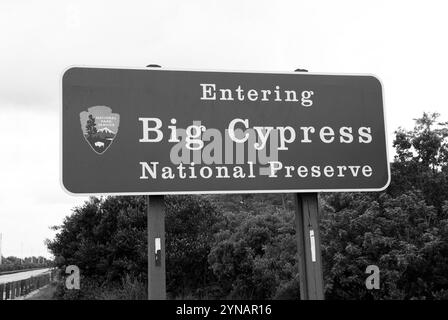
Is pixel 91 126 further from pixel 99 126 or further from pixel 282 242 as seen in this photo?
pixel 282 242

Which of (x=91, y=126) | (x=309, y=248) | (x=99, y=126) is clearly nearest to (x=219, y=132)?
(x=99, y=126)

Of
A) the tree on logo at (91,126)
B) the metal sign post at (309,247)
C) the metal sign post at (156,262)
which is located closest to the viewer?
the metal sign post at (156,262)

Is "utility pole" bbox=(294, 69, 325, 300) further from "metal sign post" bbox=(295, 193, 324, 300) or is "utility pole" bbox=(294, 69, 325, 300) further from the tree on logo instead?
the tree on logo

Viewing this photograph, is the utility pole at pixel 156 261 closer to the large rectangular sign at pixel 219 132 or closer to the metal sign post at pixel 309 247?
the large rectangular sign at pixel 219 132

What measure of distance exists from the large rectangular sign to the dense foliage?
358 centimetres

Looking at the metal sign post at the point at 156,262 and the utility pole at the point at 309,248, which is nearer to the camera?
the metal sign post at the point at 156,262

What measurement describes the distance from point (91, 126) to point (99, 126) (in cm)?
11

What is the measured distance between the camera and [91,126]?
741 centimetres

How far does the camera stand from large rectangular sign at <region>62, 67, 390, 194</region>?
24.4 ft

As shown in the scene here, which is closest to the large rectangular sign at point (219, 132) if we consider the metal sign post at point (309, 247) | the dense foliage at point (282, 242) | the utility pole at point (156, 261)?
the metal sign post at point (309, 247)

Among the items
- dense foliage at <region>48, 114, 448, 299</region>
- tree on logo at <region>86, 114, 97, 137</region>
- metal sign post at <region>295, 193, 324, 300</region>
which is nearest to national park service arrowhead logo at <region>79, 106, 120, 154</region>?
tree on logo at <region>86, 114, 97, 137</region>

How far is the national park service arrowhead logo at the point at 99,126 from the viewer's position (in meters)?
7.41

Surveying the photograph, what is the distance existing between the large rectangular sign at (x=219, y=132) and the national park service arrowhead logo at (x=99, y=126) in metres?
0.01
